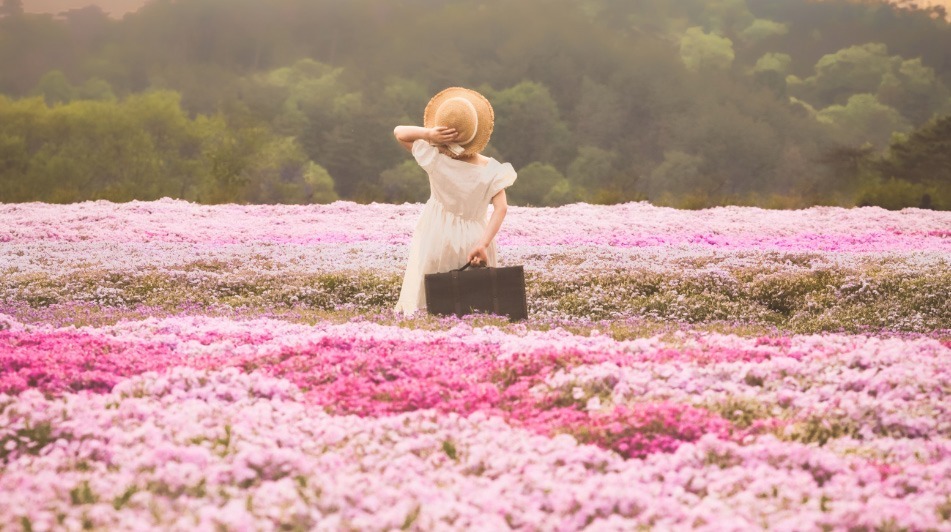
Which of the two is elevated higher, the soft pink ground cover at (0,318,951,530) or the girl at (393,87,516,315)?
the girl at (393,87,516,315)

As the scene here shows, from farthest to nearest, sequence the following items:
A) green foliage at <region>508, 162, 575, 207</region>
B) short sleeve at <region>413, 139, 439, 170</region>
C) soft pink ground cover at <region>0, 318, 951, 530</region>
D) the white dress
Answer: green foliage at <region>508, 162, 575, 207</region>, the white dress, short sleeve at <region>413, 139, 439, 170</region>, soft pink ground cover at <region>0, 318, 951, 530</region>

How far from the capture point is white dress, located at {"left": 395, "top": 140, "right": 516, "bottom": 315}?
11.5 metres

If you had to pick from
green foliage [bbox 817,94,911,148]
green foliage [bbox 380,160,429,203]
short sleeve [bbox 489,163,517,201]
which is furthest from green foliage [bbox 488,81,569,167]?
short sleeve [bbox 489,163,517,201]

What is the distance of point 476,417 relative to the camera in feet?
22.9

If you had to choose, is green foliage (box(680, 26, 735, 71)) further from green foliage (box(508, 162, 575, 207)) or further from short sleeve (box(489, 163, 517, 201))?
short sleeve (box(489, 163, 517, 201))

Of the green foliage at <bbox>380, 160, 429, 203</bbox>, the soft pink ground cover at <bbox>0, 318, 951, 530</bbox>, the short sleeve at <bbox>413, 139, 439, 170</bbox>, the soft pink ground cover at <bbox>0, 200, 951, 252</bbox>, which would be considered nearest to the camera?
the soft pink ground cover at <bbox>0, 318, 951, 530</bbox>

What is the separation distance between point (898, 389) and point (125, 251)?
679 inches

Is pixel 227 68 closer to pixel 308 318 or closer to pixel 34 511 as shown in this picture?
pixel 308 318

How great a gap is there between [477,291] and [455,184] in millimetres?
1275

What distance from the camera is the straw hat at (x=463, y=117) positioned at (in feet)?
36.8

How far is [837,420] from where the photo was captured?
706 cm

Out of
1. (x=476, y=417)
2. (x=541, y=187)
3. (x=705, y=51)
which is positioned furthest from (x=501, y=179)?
(x=705, y=51)

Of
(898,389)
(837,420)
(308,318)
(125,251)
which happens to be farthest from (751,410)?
(125,251)

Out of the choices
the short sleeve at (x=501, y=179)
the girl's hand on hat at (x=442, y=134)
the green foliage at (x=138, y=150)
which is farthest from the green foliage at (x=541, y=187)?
the girl's hand on hat at (x=442, y=134)
